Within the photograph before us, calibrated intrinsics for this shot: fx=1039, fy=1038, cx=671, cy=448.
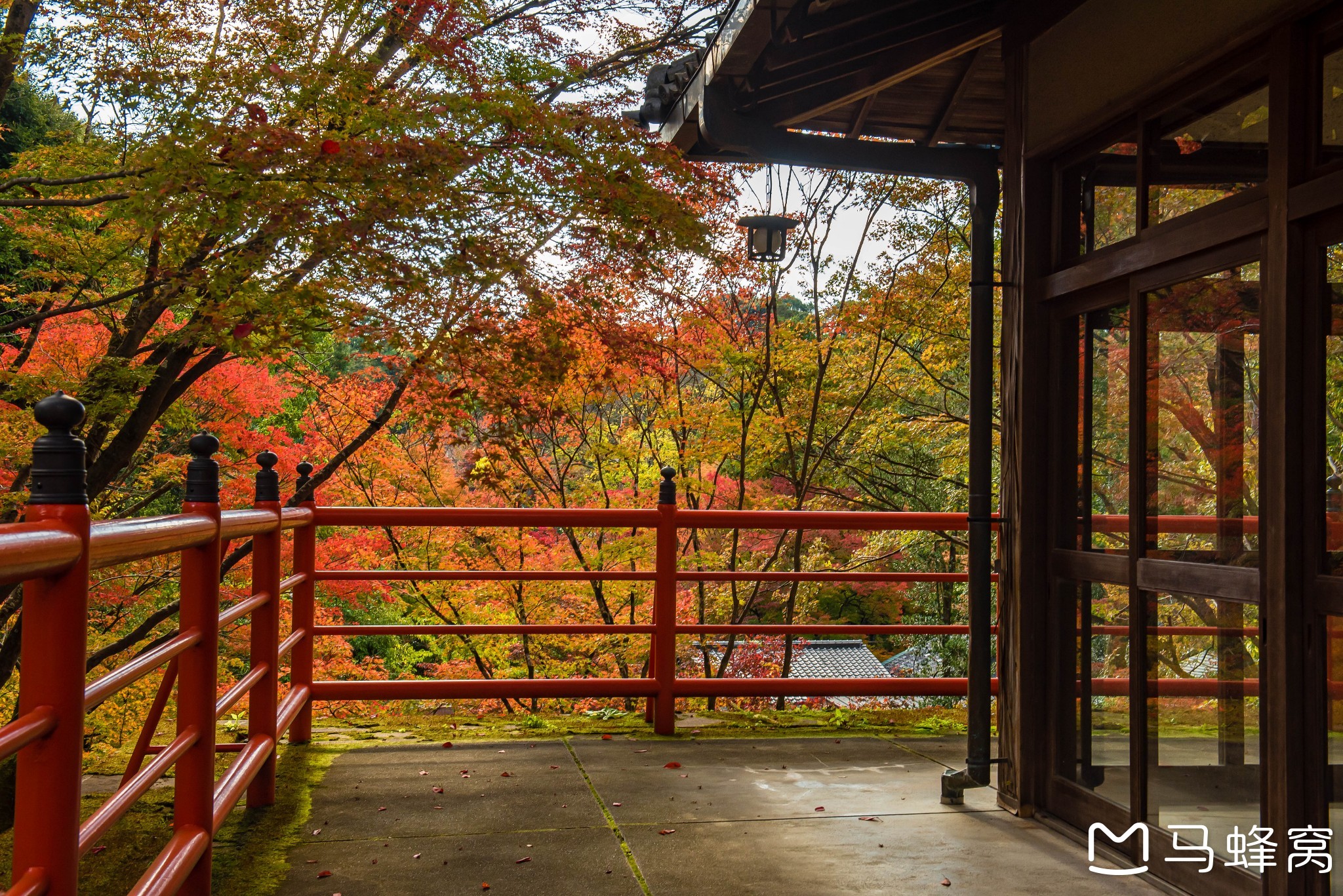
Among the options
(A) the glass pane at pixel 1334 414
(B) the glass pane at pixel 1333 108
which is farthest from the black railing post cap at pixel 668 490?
(B) the glass pane at pixel 1333 108

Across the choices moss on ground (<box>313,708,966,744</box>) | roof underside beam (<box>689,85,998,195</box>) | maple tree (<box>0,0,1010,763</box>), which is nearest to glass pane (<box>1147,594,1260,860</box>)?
roof underside beam (<box>689,85,998,195</box>)

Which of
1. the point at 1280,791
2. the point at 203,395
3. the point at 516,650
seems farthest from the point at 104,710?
the point at 1280,791

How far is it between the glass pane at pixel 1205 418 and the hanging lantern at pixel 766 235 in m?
2.16

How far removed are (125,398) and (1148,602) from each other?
4.88m

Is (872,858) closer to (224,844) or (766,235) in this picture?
(224,844)

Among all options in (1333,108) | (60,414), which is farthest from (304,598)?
(1333,108)

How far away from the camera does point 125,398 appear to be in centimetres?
538

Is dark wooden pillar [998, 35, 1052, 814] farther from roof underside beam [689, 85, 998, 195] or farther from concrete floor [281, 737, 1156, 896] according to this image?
roof underside beam [689, 85, 998, 195]

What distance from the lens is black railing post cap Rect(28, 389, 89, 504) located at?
1425 mm

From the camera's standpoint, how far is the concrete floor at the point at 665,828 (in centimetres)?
288

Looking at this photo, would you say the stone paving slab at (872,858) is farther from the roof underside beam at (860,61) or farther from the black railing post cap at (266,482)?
the roof underside beam at (860,61)

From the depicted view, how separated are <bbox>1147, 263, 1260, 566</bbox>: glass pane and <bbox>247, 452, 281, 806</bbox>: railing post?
2.62 m

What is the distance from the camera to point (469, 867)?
118 inches

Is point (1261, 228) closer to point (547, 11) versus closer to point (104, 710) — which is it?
point (547, 11)
